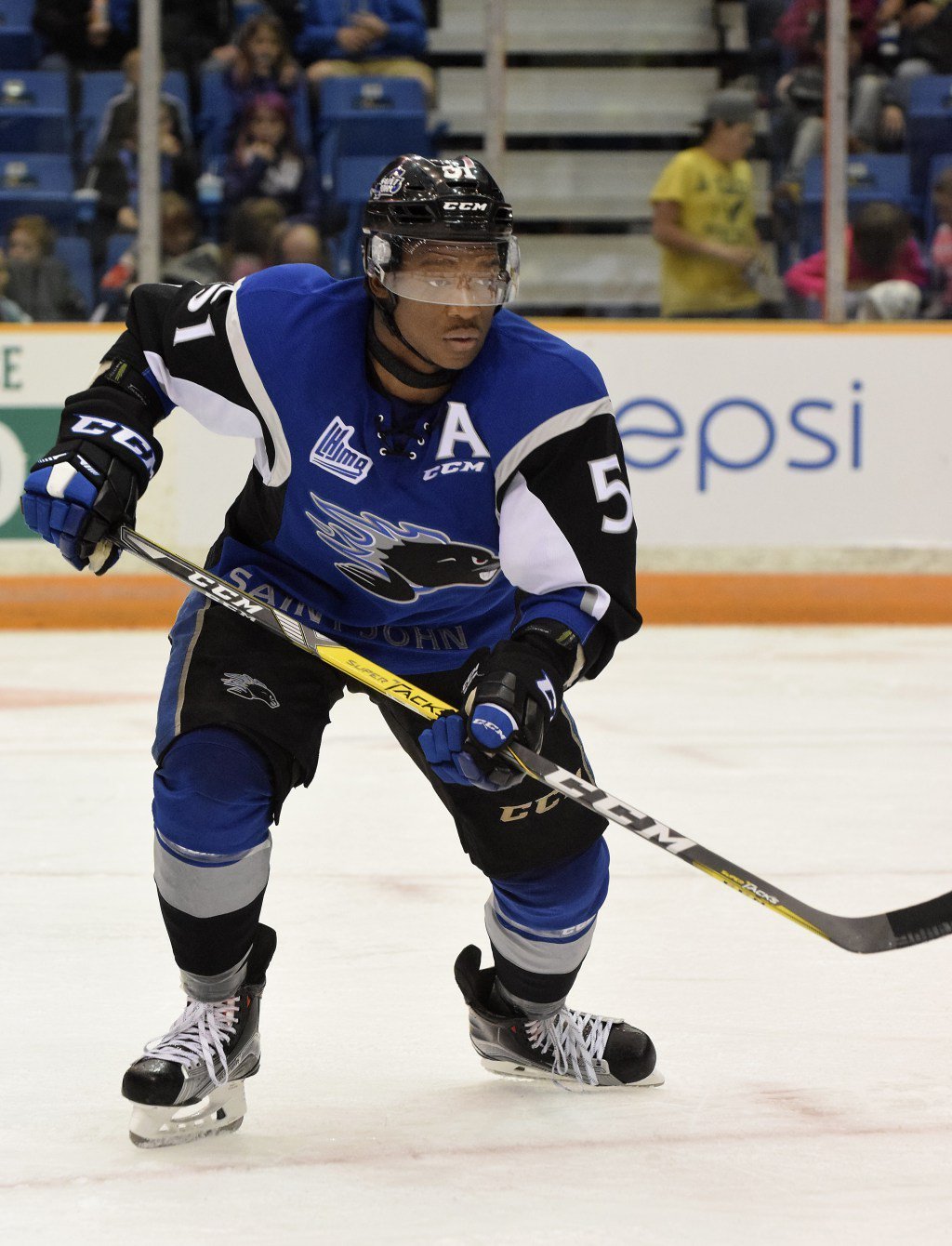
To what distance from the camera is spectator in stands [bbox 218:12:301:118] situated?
614 cm

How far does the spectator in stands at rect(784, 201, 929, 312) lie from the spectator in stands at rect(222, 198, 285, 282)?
1634 millimetres

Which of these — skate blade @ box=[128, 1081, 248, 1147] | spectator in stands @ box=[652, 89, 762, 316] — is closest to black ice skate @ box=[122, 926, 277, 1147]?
skate blade @ box=[128, 1081, 248, 1147]

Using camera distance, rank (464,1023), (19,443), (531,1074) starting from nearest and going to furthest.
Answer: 1. (531,1074)
2. (464,1023)
3. (19,443)

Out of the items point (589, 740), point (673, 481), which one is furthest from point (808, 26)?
point (589, 740)

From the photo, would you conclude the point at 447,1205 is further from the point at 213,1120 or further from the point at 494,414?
the point at 494,414

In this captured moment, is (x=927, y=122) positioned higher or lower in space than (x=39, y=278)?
higher

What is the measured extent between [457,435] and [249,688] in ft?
Answer: 1.19

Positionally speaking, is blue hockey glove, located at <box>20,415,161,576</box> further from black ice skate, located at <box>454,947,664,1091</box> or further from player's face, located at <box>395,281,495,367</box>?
black ice skate, located at <box>454,947,664,1091</box>

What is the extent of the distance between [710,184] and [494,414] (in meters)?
4.23

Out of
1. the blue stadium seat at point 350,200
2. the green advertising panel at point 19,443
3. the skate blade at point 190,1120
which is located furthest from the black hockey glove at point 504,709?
the green advertising panel at point 19,443

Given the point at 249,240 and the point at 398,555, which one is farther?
the point at 249,240

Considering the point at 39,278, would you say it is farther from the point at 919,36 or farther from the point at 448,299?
the point at 448,299

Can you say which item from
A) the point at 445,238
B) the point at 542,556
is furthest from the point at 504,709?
the point at 445,238

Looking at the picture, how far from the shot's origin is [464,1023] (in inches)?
96.0
